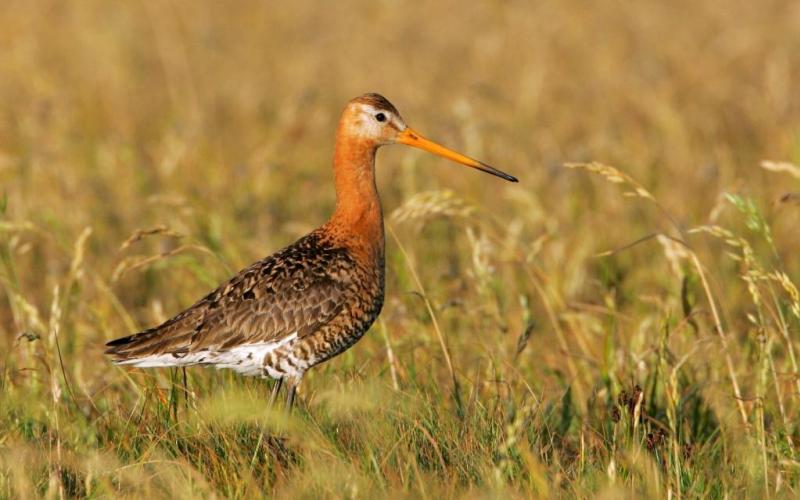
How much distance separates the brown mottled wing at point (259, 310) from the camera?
5.41 metres

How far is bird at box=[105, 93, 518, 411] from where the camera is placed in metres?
5.41

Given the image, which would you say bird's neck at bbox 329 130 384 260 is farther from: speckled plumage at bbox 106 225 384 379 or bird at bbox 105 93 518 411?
speckled plumage at bbox 106 225 384 379

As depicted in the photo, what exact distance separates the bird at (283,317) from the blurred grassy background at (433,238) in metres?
0.16

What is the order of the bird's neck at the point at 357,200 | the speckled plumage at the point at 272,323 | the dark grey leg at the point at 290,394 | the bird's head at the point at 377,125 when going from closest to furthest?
1. the dark grey leg at the point at 290,394
2. the speckled plumage at the point at 272,323
3. the bird's neck at the point at 357,200
4. the bird's head at the point at 377,125

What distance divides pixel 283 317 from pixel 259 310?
0.11 metres

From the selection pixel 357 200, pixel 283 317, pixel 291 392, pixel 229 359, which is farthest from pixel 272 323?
pixel 357 200

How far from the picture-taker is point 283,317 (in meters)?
5.59

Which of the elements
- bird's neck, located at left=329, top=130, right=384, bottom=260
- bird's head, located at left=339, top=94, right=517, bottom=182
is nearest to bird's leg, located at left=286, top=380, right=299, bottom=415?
bird's neck, located at left=329, top=130, right=384, bottom=260

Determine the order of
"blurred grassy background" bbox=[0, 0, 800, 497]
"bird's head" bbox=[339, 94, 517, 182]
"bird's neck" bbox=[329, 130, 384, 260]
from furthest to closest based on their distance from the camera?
"bird's head" bbox=[339, 94, 517, 182] → "bird's neck" bbox=[329, 130, 384, 260] → "blurred grassy background" bbox=[0, 0, 800, 497]

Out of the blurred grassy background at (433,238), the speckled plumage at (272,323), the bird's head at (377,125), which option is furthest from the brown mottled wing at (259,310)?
the bird's head at (377,125)

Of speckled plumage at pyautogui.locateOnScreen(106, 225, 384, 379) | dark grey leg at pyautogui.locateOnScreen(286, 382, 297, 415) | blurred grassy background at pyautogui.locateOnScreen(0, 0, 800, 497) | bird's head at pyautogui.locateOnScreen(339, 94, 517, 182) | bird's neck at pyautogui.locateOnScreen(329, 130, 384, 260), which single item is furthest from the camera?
bird's head at pyautogui.locateOnScreen(339, 94, 517, 182)

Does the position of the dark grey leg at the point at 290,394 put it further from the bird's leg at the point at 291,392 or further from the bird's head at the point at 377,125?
the bird's head at the point at 377,125

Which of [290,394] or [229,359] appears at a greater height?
[229,359]

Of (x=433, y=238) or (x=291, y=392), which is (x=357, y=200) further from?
(x=433, y=238)
